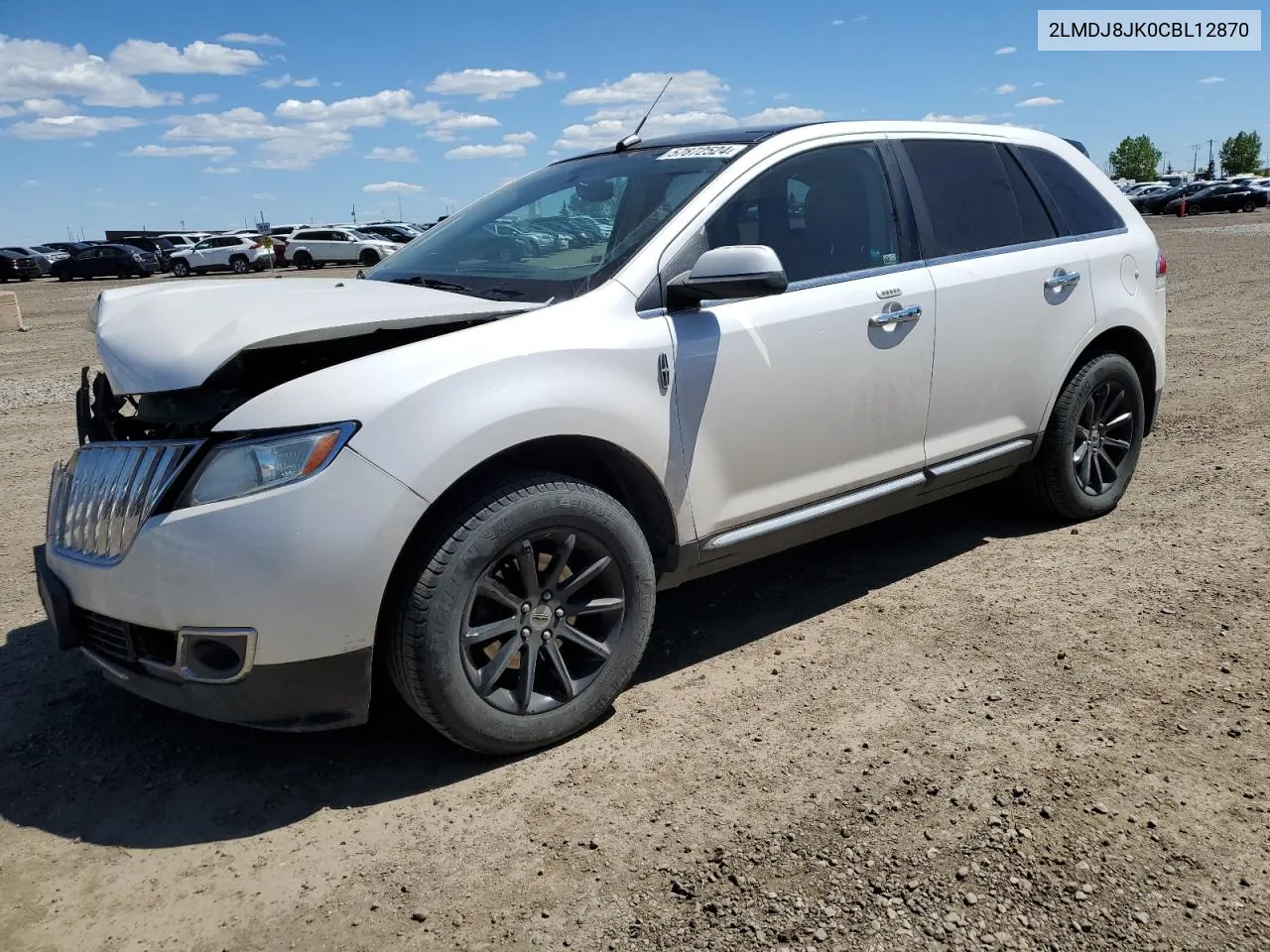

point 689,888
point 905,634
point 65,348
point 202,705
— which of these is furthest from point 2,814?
point 65,348

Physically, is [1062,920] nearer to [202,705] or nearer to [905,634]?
[905,634]

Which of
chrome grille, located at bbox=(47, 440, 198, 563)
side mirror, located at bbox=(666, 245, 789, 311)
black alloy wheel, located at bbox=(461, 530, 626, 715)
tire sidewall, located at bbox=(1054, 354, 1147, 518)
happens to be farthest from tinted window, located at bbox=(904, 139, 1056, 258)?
chrome grille, located at bbox=(47, 440, 198, 563)

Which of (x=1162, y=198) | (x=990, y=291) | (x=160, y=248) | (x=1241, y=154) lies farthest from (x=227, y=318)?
(x=1241, y=154)

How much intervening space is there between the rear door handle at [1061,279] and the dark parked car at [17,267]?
4371cm

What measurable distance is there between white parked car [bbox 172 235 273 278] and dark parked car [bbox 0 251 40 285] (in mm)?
5053

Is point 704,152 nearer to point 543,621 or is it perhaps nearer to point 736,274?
point 736,274

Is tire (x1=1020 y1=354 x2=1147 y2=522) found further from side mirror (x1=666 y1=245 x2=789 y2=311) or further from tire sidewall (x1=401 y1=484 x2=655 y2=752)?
tire sidewall (x1=401 y1=484 x2=655 y2=752)

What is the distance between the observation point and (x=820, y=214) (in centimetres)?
386

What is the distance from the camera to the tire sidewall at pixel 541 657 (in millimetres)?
2830

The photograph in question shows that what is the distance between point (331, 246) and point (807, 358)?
1609 inches

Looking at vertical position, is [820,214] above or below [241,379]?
above

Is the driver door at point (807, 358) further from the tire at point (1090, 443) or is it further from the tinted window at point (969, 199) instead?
the tire at point (1090, 443)

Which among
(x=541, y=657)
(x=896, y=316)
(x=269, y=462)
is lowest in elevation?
(x=541, y=657)

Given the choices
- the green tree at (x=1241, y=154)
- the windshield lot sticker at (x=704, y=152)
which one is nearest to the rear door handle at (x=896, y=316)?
the windshield lot sticker at (x=704, y=152)
